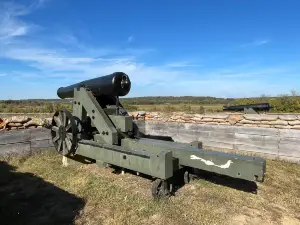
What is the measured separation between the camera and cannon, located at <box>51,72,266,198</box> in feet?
13.8

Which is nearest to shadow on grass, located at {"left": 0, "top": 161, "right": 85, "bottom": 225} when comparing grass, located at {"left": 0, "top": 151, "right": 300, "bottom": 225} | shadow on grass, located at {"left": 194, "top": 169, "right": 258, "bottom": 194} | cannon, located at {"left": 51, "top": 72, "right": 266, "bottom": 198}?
grass, located at {"left": 0, "top": 151, "right": 300, "bottom": 225}

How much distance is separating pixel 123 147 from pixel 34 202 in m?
1.97

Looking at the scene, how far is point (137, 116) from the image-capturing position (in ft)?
38.9

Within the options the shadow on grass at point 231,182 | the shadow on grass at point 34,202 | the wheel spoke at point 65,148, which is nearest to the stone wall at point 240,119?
the shadow on grass at point 231,182

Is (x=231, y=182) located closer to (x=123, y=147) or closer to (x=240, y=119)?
(x=123, y=147)

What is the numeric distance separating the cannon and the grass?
38 centimetres

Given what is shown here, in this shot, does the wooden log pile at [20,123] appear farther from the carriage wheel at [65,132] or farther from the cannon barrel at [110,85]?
the cannon barrel at [110,85]

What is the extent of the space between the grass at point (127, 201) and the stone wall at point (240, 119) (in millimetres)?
2353

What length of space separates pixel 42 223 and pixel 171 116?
8.43 metres

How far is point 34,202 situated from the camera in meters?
4.68

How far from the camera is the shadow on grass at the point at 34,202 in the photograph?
13.3 ft

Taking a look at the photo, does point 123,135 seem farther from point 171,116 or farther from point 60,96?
point 171,116

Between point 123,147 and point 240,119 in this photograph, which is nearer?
point 123,147

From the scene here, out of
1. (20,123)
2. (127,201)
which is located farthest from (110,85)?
(20,123)
